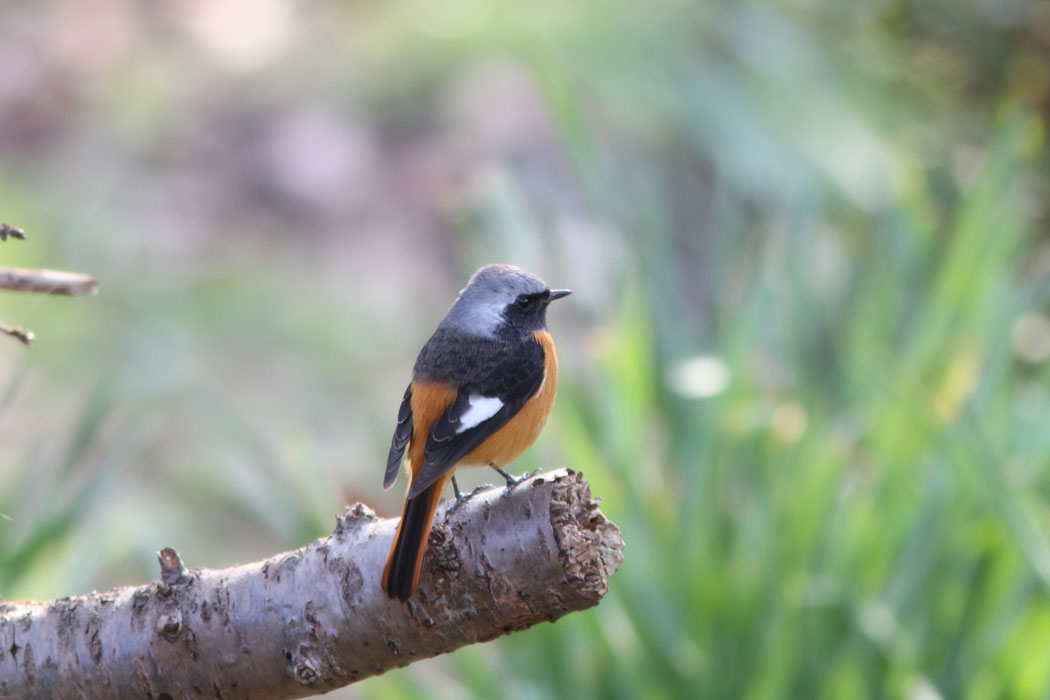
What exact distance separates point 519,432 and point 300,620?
61 centimetres

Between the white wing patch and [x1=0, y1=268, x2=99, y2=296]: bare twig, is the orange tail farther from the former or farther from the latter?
[x1=0, y1=268, x2=99, y2=296]: bare twig

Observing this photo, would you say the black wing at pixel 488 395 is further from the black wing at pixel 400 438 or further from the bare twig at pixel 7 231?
the bare twig at pixel 7 231

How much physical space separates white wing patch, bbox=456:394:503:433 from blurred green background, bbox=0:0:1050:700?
80 cm

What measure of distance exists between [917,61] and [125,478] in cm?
387

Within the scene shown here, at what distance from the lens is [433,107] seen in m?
7.08

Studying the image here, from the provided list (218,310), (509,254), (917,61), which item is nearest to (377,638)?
(509,254)

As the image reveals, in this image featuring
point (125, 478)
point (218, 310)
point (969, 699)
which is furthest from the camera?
point (218, 310)

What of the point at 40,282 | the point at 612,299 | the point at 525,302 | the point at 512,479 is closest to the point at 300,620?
the point at 512,479

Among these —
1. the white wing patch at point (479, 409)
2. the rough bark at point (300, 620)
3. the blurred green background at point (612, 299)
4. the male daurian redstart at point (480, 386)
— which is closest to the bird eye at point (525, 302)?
the male daurian redstart at point (480, 386)

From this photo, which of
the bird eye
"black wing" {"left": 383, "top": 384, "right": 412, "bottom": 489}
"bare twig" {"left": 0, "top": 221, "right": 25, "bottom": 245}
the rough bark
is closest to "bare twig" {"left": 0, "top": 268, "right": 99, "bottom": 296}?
"bare twig" {"left": 0, "top": 221, "right": 25, "bottom": 245}

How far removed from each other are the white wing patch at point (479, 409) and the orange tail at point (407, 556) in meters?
0.36

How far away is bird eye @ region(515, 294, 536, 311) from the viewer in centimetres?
210

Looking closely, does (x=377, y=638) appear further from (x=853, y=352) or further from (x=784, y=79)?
(x=784, y=79)

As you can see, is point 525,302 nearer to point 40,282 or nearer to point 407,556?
point 407,556
